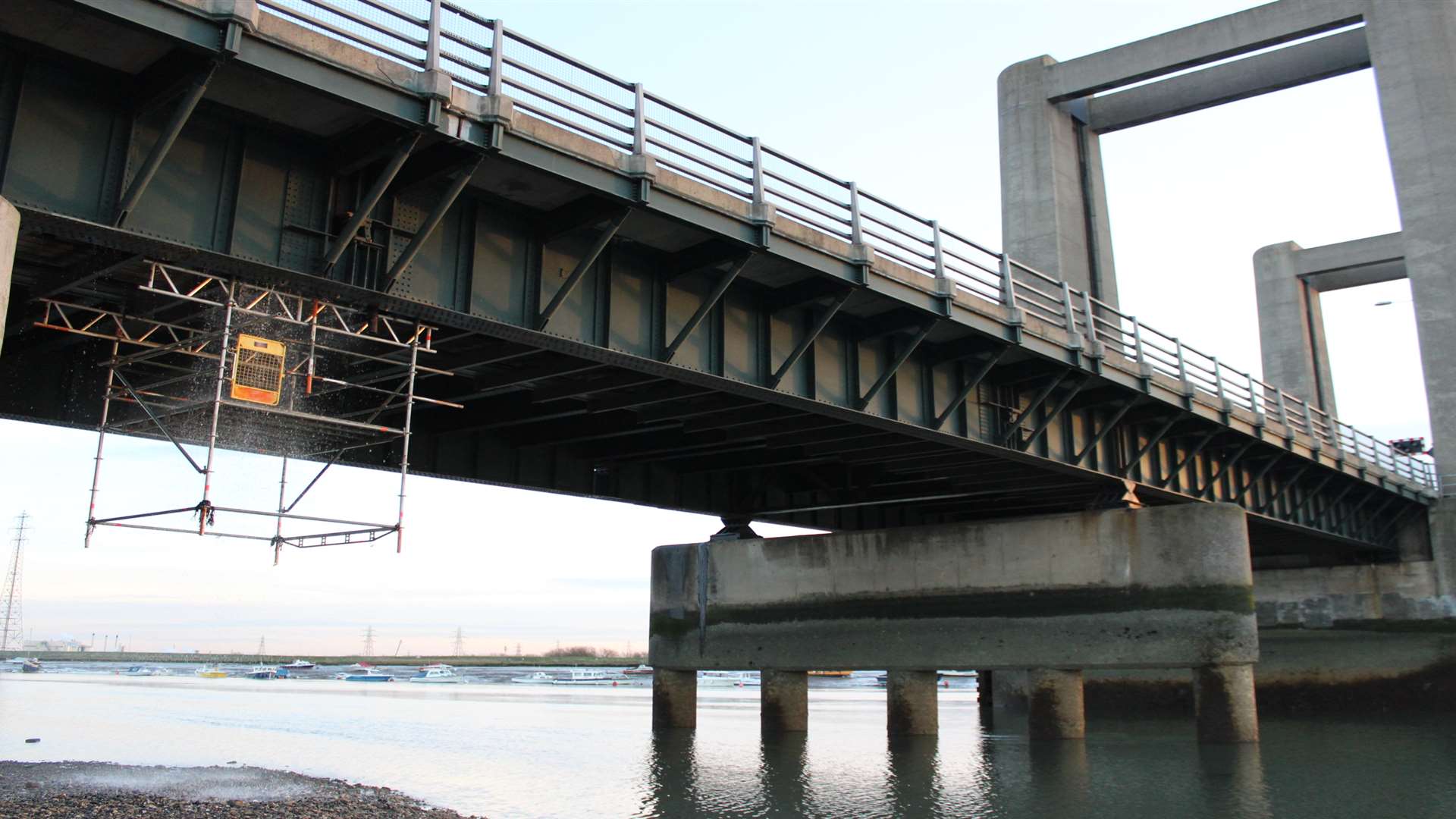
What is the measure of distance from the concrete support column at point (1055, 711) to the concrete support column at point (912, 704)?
108 inches

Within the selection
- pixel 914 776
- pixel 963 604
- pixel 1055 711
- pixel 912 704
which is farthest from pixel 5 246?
pixel 1055 711

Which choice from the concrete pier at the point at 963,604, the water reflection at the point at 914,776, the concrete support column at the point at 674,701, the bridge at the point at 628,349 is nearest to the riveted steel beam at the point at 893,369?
the bridge at the point at 628,349

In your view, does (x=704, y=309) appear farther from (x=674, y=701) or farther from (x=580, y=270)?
(x=674, y=701)

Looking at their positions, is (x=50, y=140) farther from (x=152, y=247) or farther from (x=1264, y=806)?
(x=1264, y=806)

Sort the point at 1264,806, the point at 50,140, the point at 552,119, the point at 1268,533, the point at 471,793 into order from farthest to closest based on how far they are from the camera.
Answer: the point at 1268,533 < the point at 471,793 < the point at 1264,806 < the point at 552,119 < the point at 50,140

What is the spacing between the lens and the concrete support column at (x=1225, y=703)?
84.9ft

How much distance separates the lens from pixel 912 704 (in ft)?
102

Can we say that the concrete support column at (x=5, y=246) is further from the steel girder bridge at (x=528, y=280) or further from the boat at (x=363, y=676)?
the boat at (x=363, y=676)

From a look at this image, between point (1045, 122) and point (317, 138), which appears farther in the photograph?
point (1045, 122)

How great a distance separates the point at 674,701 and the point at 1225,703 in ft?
47.4

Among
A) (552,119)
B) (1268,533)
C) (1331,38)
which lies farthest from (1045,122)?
(552,119)

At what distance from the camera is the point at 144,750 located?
27500mm

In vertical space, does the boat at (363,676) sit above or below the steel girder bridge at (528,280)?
below

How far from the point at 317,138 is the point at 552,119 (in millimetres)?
2763
